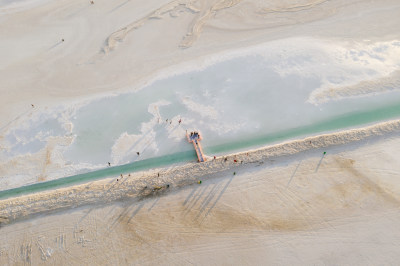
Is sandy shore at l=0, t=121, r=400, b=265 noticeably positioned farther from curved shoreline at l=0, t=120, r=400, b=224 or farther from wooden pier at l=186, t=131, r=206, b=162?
wooden pier at l=186, t=131, r=206, b=162

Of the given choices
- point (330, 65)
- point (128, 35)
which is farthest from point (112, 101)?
point (330, 65)

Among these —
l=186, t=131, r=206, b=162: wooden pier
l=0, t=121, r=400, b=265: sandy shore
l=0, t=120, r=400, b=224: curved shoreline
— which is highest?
l=186, t=131, r=206, b=162: wooden pier

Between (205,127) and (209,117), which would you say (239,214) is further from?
(209,117)

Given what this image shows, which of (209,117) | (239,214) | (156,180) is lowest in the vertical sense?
(239,214)

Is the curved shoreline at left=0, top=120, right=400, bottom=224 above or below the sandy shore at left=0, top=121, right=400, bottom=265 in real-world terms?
above

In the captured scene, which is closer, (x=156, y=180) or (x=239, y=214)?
(x=239, y=214)

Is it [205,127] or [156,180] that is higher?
[205,127]

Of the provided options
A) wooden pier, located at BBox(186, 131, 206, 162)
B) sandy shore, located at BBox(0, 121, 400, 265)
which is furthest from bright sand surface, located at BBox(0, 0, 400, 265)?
wooden pier, located at BBox(186, 131, 206, 162)

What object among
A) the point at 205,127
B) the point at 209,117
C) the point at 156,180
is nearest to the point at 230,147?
the point at 205,127
